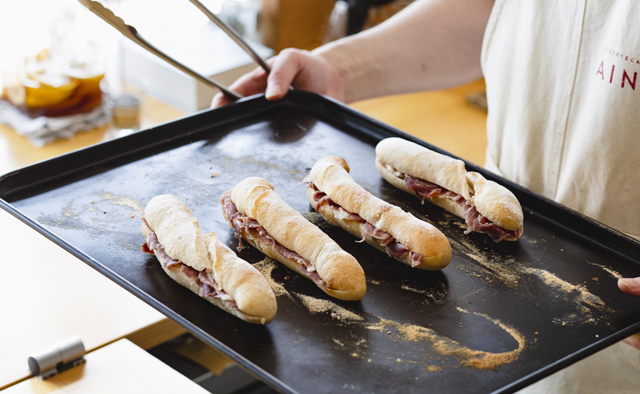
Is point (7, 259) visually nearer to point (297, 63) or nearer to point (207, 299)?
point (207, 299)

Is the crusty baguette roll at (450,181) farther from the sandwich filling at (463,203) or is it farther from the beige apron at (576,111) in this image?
the beige apron at (576,111)

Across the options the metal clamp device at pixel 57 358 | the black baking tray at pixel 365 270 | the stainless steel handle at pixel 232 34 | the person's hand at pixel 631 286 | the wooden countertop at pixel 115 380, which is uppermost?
the stainless steel handle at pixel 232 34

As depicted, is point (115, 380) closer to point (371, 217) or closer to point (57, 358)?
point (57, 358)

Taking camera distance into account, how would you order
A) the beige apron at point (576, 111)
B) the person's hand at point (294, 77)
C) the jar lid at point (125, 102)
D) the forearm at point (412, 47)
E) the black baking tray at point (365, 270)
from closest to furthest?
the black baking tray at point (365, 270) → the beige apron at point (576, 111) → the person's hand at point (294, 77) → the forearm at point (412, 47) → the jar lid at point (125, 102)

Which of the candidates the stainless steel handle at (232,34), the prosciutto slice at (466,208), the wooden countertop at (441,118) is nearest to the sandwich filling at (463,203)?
the prosciutto slice at (466,208)

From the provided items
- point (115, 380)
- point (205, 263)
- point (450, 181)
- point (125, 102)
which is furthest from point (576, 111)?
point (125, 102)

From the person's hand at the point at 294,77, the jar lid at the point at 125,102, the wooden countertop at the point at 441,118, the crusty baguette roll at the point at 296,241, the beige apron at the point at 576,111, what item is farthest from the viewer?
the wooden countertop at the point at 441,118

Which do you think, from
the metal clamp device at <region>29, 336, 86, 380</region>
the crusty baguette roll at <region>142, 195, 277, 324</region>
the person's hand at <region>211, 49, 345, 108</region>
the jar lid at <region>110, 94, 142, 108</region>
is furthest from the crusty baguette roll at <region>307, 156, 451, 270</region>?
the jar lid at <region>110, 94, 142, 108</region>
